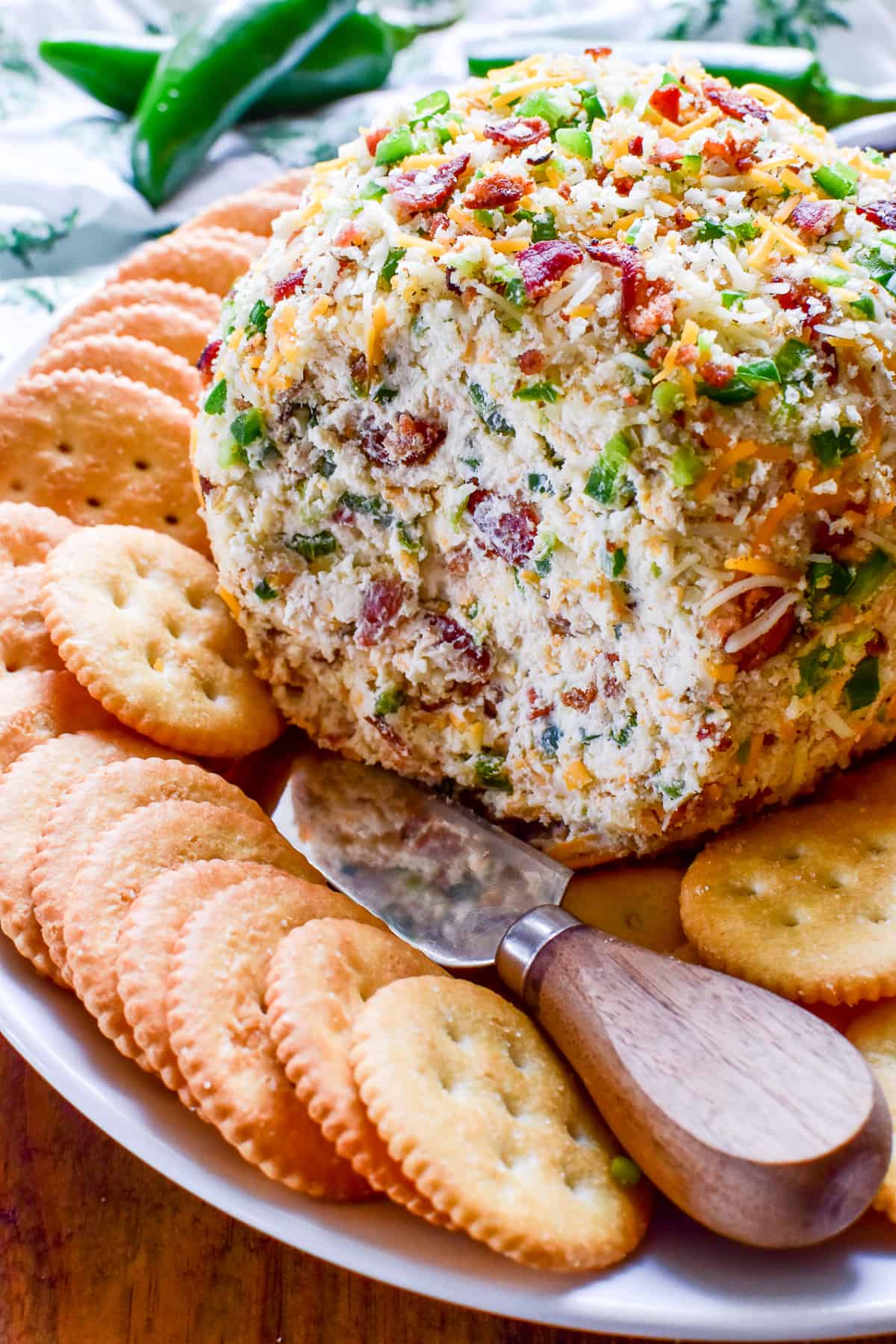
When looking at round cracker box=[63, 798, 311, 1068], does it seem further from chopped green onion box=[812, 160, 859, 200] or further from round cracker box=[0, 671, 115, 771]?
chopped green onion box=[812, 160, 859, 200]

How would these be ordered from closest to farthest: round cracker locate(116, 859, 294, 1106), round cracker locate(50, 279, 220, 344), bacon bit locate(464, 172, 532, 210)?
round cracker locate(116, 859, 294, 1106) < bacon bit locate(464, 172, 532, 210) < round cracker locate(50, 279, 220, 344)

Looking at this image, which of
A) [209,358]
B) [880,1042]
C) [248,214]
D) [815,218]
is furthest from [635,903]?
[248,214]

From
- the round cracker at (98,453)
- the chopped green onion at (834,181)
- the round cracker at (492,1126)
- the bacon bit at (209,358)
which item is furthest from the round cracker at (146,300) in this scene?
the round cracker at (492,1126)

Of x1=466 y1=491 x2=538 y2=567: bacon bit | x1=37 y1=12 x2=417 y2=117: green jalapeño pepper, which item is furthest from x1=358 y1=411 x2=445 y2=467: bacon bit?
x1=37 y1=12 x2=417 y2=117: green jalapeño pepper

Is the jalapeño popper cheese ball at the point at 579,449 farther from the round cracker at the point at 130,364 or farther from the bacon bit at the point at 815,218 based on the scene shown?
the round cracker at the point at 130,364

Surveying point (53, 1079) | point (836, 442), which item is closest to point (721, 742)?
point (836, 442)
